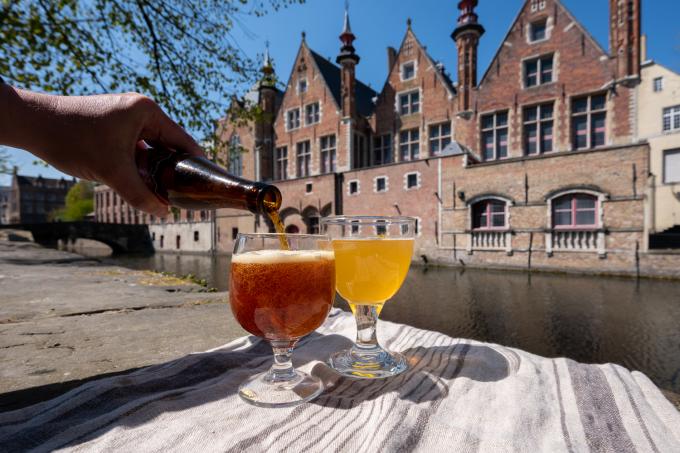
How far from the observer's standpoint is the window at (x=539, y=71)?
696 inches

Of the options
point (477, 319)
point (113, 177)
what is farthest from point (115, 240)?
point (113, 177)

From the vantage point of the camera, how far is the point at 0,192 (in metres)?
71.7

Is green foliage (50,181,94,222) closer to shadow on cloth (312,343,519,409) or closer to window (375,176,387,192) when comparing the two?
window (375,176,387,192)

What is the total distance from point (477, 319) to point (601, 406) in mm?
7021

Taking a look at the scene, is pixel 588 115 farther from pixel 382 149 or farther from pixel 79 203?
pixel 79 203

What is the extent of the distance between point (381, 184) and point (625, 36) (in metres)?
12.9

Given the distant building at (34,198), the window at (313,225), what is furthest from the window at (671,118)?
the distant building at (34,198)

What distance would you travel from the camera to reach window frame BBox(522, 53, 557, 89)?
689 inches

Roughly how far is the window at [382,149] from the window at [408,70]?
380cm

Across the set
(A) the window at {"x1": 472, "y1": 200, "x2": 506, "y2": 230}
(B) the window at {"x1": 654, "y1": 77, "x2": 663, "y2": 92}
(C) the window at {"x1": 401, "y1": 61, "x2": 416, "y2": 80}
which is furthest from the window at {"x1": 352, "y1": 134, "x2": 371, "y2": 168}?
(B) the window at {"x1": 654, "y1": 77, "x2": 663, "y2": 92}

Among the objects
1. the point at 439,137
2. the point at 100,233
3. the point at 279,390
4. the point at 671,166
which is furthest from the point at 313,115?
Answer: the point at 279,390

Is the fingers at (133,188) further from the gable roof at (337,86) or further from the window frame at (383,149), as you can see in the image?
the gable roof at (337,86)

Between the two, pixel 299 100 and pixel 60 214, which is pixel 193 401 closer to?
pixel 299 100

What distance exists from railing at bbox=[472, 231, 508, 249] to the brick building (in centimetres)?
5
